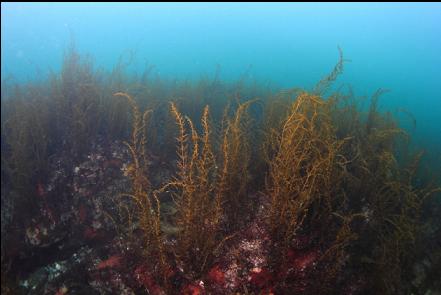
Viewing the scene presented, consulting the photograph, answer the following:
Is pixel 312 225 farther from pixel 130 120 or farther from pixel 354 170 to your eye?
pixel 130 120

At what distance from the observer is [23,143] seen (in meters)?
4.35

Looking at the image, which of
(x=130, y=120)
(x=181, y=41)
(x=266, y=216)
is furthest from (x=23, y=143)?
(x=181, y=41)

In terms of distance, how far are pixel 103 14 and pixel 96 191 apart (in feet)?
247

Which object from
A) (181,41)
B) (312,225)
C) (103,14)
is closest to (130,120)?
(312,225)

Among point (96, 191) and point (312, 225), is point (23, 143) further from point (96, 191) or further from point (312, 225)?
point (312, 225)

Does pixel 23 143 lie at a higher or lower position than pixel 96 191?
higher

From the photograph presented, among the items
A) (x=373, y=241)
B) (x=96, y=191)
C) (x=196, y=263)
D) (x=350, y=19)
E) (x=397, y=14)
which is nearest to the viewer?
(x=196, y=263)

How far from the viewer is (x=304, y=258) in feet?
11.8

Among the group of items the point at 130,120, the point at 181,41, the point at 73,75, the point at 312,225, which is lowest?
the point at 181,41

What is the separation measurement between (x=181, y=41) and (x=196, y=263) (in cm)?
5668

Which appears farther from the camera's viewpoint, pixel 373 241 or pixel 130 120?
pixel 130 120

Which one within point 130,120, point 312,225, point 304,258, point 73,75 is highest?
point 73,75

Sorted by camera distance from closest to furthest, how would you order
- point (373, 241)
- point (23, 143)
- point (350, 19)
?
point (373, 241) < point (23, 143) < point (350, 19)

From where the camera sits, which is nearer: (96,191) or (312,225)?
(312,225)
